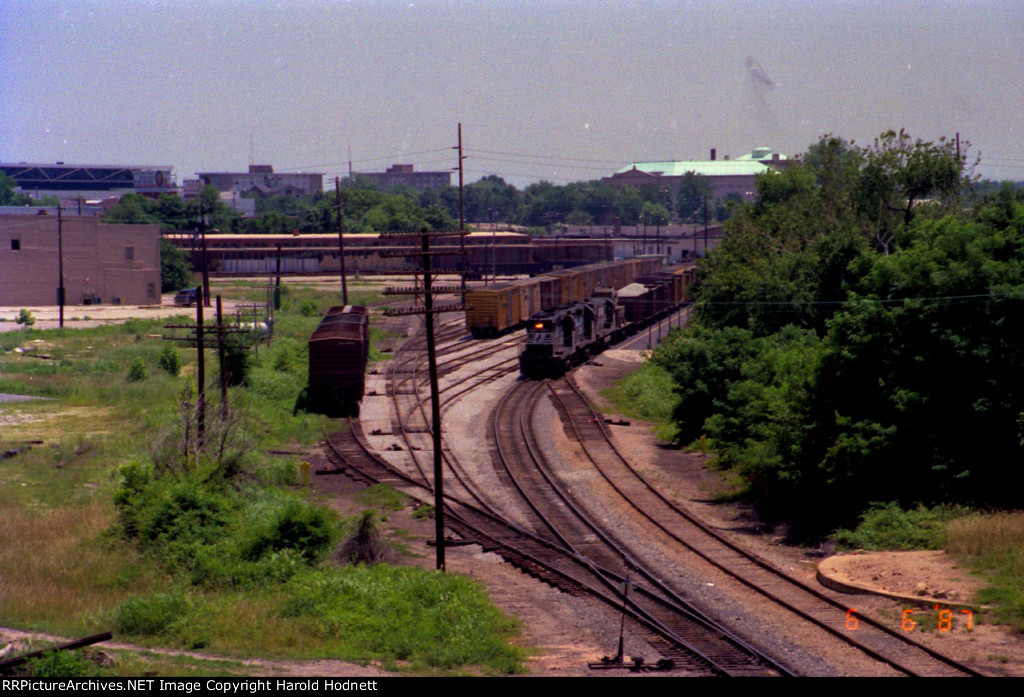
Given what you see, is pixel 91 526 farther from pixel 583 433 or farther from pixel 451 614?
pixel 583 433

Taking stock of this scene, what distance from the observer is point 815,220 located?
4216cm

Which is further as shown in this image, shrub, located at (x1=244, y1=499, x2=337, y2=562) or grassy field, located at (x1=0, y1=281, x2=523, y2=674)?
shrub, located at (x1=244, y1=499, x2=337, y2=562)

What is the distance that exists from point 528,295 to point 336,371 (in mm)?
26151

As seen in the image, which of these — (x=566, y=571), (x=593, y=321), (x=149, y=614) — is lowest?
(x=566, y=571)

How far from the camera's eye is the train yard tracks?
14281 mm

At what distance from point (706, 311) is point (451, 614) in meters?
28.7

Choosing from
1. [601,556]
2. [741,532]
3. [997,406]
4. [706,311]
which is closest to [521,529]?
[601,556]

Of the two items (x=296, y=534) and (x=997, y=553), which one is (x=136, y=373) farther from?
(x=997, y=553)

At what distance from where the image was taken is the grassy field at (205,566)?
14.7 m

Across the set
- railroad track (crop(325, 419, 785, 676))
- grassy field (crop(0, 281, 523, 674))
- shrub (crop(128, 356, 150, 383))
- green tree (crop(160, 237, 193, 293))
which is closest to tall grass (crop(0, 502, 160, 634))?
grassy field (crop(0, 281, 523, 674))

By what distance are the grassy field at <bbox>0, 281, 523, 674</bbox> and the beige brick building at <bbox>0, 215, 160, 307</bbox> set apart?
1778 inches

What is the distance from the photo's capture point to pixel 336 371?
35.6 metres

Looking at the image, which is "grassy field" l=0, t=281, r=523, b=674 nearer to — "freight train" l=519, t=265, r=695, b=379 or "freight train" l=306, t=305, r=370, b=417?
"freight train" l=306, t=305, r=370, b=417

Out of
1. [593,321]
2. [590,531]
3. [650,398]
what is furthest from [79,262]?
[590,531]
